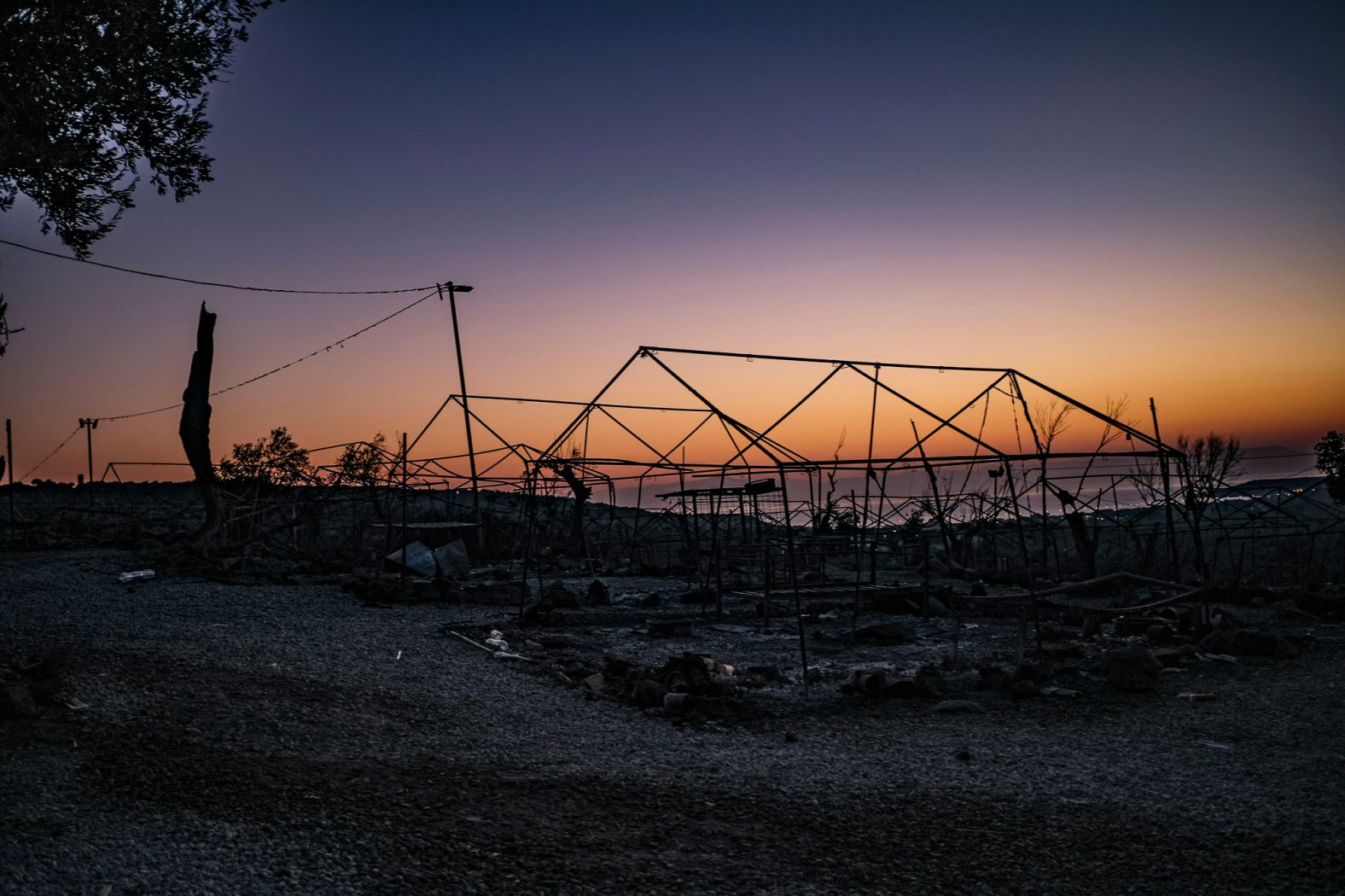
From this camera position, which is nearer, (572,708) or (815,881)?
(815,881)

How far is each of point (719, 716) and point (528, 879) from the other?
4673 millimetres

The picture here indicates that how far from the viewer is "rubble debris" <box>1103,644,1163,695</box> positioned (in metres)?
11.5

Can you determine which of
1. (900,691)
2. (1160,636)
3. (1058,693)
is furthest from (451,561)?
(1058,693)

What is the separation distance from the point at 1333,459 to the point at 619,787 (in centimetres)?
3545

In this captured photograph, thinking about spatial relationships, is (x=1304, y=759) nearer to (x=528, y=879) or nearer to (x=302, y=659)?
(x=528, y=879)

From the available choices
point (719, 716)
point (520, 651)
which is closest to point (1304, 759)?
point (719, 716)

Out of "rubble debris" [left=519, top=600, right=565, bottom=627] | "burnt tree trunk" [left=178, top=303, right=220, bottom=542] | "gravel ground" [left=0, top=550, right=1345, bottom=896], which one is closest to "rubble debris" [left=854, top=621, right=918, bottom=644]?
"gravel ground" [left=0, top=550, right=1345, bottom=896]

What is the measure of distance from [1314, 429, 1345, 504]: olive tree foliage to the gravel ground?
84.1 feet

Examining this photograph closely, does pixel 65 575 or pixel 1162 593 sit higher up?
pixel 65 575

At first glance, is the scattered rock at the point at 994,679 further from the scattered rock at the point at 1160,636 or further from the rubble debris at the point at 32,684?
the rubble debris at the point at 32,684

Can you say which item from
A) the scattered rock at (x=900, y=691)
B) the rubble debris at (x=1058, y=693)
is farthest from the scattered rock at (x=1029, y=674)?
the scattered rock at (x=900, y=691)

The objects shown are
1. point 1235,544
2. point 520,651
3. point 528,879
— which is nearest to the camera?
point 528,879

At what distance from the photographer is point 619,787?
760 centimetres

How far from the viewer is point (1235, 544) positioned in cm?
4403
